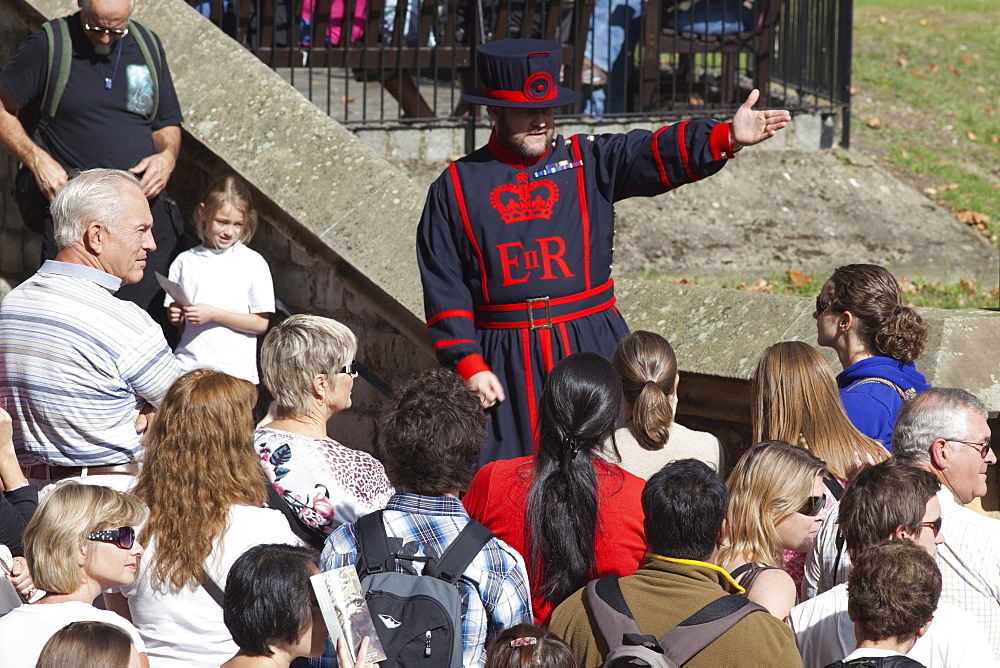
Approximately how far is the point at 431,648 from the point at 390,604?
4.9 inches

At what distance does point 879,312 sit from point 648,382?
0.84 metres

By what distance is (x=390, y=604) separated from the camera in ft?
8.77

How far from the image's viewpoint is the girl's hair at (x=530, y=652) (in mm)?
2533

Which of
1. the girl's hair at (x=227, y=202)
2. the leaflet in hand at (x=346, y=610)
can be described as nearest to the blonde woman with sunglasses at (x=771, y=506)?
the leaflet in hand at (x=346, y=610)

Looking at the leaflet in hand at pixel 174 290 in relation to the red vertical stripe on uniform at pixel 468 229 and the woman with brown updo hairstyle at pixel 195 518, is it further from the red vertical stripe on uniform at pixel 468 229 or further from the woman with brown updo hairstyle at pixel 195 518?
the woman with brown updo hairstyle at pixel 195 518

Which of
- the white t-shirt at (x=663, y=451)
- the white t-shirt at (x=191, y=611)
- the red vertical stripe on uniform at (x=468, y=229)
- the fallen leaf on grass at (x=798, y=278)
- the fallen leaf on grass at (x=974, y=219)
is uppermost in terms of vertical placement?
the red vertical stripe on uniform at (x=468, y=229)

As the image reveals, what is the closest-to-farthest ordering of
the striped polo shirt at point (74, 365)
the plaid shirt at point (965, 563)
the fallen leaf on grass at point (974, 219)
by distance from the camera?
the plaid shirt at point (965, 563), the striped polo shirt at point (74, 365), the fallen leaf on grass at point (974, 219)

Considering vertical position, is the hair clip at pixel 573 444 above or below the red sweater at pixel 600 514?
above

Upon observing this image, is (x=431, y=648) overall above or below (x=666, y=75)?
below

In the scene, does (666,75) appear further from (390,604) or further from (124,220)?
(390,604)

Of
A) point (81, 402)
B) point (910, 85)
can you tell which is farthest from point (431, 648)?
point (910, 85)

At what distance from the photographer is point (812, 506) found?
325 centimetres

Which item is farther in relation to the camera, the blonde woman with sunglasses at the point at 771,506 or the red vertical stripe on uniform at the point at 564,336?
the red vertical stripe on uniform at the point at 564,336

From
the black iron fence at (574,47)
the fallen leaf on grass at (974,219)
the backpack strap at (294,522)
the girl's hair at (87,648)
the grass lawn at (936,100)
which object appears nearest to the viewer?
the girl's hair at (87,648)
